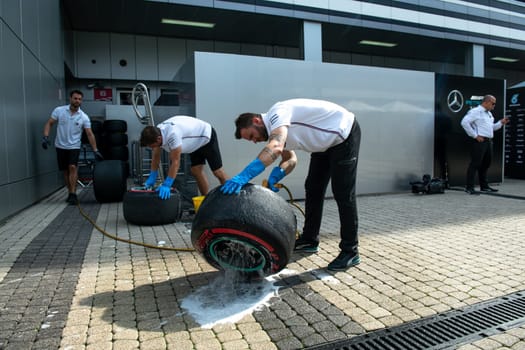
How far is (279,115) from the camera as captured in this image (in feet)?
9.55

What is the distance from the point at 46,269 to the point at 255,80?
4.62 metres

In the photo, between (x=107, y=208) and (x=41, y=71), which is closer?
(x=107, y=208)

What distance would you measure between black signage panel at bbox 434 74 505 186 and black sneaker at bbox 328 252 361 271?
20.1 ft

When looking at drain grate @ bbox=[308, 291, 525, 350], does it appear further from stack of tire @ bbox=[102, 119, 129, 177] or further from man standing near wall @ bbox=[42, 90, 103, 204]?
stack of tire @ bbox=[102, 119, 129, 177]

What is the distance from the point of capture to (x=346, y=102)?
7574 millimetres

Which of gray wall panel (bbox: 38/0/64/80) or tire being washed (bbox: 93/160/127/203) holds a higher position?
gray wall panel (bbox: 38/0/64/80)

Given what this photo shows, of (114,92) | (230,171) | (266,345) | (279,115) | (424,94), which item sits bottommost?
(266,345)

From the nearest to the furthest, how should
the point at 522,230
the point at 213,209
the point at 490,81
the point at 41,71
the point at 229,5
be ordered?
the point at 213,209, the point at 522,230, the point at 41,71, the point at 490,81, the point at 229,5

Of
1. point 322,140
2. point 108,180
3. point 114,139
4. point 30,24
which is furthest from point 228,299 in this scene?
point 114,139

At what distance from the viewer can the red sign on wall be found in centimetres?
1502

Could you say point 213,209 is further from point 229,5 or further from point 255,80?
point 229,5

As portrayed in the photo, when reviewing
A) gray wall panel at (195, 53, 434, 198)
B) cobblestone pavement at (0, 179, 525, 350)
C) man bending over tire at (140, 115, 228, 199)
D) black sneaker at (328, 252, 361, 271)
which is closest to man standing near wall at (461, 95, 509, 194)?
gray wall panel at (195, 53, 434, 198)

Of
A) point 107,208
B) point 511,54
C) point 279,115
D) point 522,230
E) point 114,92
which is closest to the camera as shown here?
point 279,115

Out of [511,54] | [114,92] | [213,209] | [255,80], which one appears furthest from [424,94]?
[511,54]
